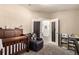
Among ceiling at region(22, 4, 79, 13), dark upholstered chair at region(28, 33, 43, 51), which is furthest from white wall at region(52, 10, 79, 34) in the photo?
dark upholstered chair at region(28, 33, 43, 51)

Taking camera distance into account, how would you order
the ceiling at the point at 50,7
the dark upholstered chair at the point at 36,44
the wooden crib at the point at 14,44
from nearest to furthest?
the wooden crib at the point at 14,44, the ceiling at the point at 50,7, the dark upholstered chair at the point at 36,44

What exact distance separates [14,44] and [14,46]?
0.04m

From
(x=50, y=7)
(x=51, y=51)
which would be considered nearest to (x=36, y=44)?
(x=51, y=51)

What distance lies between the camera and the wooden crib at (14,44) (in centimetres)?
197

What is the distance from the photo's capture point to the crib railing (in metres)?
1.97

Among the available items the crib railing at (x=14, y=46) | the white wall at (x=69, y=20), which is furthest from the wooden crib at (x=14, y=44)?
the white wall at (x=69, y=20)

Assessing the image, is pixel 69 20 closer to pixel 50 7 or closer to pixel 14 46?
pixel 50 7

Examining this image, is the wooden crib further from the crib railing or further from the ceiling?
the ceiling

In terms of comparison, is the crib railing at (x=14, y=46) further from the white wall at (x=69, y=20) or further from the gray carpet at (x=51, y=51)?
the white wall at (x=69, y=20)

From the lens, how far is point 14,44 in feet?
6.86

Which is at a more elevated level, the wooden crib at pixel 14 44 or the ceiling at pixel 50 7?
the ceiling at pixel 50 7

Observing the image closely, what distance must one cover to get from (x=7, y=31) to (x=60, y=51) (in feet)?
3.78
